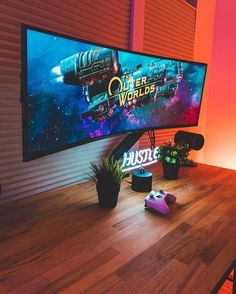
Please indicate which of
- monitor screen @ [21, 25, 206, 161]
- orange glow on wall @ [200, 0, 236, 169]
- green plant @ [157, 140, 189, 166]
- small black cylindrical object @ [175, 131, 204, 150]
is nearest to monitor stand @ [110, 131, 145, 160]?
monitor screen @ [21, 25, 206, 161]

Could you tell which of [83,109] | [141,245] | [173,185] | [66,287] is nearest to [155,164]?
[173,185]

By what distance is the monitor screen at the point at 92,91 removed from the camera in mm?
854

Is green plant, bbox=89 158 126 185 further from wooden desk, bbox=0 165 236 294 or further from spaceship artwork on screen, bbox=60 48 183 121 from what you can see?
spaceship artwork on screen, bbox=60 48 183 121

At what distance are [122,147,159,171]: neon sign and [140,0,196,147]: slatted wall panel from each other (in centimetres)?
11

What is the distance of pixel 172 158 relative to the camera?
4.86ft

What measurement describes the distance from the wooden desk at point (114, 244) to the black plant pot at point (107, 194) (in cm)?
3

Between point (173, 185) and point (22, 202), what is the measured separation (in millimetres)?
701

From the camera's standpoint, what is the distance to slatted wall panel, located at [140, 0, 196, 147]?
1.70 meters

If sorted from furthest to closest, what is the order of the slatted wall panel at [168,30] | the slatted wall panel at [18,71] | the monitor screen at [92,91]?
the slatted wall panel at [168,30], the slatted wall panel at [18,71], the monitor screen at [92,91]

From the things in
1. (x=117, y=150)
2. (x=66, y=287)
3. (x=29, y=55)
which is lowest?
(x=66, y=287)

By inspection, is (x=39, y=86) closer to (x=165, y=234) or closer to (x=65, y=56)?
(x=65, y=56)

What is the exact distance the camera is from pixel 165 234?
0.93 meters

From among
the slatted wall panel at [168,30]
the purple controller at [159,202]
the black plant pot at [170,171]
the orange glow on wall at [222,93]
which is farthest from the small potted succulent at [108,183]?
the orange glow on wall at [222,93]

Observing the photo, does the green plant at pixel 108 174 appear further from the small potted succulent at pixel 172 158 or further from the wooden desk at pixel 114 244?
the small potted succulent at pixel 172 158
